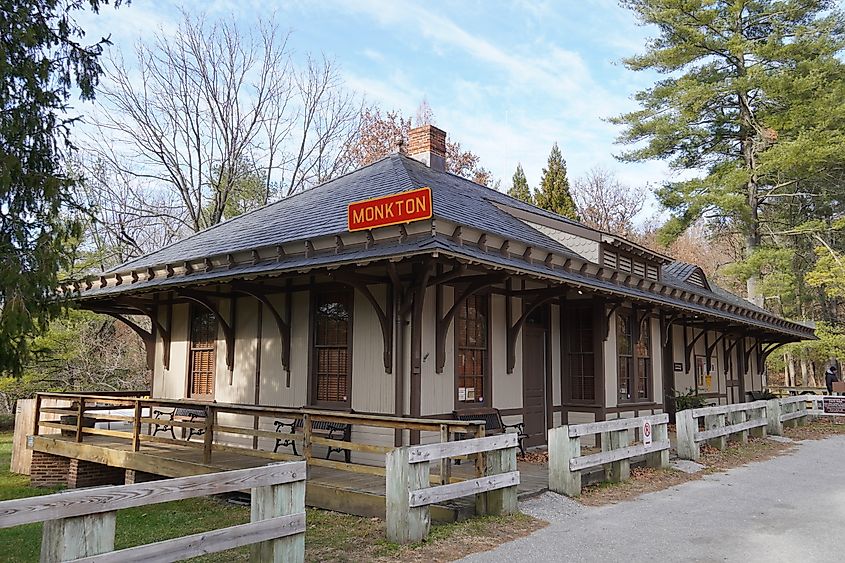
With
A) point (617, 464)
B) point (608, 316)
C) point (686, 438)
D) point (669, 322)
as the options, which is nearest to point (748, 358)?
point (669, 322)

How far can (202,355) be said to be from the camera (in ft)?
39.7

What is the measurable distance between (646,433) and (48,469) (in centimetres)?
1034

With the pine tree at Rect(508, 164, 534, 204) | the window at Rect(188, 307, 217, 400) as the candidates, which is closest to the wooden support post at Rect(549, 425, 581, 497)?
the window at Rect(188, 307, 217, 400)

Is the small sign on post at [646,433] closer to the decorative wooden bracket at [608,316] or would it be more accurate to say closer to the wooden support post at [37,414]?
the decorative wooden bracket at [608,316]

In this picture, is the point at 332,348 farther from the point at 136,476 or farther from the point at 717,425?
the point at 717,425

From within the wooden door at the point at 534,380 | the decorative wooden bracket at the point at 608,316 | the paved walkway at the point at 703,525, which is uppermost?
the decorative wooden bracket at the point at 608,316

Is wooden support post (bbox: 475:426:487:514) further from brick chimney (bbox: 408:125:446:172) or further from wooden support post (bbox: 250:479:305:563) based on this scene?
brick chimney (bbox: 408:125:446:172)

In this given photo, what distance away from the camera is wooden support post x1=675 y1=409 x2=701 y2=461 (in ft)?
35.1

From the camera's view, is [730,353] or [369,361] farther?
[730,353]

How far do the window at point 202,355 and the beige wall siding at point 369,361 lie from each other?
3539 millimetres

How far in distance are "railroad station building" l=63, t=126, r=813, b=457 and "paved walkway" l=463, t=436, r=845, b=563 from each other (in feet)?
8.63

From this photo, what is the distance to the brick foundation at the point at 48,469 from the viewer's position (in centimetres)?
1202

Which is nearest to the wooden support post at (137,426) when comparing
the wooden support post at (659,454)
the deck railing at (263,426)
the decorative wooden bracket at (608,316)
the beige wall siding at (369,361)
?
the deck railing at (263,426)

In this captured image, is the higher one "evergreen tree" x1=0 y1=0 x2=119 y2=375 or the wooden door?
"evergreen tree" x1=0 y1=0 x2=119 y2=375
